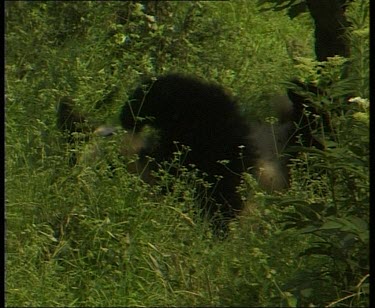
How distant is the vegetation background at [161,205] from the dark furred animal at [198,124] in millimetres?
207

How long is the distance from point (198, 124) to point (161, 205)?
649 mm

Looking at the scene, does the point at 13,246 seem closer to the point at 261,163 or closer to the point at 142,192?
the point at 142,192

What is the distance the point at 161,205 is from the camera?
13.3 feet

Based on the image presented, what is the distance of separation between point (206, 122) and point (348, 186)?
4.52ft

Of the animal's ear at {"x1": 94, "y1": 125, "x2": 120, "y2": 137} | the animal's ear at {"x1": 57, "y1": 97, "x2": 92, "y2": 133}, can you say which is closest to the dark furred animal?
the animal's ear at {"x1": 94, "y1": 125, "x2": 120, "y2": 137}

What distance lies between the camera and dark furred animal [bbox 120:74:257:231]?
14.7 feet

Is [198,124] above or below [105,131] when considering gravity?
above

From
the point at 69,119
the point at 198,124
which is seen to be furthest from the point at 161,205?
the point at 69,119

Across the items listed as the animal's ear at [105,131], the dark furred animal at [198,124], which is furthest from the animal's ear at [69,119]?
the dark furred animal at [198,124]

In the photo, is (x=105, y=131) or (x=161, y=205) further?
(x=105, y=131)

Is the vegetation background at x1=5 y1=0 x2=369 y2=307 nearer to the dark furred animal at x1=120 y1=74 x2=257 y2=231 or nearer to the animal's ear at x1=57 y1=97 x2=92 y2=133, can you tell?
the animal's ear at x1=57 y1=97 x2=92 y2=133

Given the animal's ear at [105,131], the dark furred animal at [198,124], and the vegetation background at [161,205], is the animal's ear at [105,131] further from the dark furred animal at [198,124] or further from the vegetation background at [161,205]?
the vegetation background at [161,205]

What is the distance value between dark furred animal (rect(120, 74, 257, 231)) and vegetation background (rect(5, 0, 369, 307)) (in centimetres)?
21

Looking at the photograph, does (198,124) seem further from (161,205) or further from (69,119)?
(161,205)
